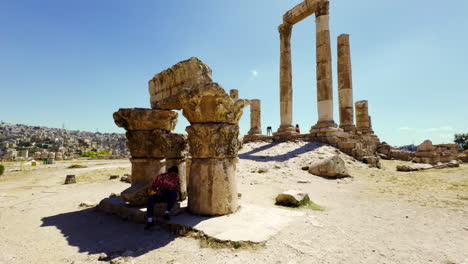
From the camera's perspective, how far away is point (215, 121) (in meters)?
4.46

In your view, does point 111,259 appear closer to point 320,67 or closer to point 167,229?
point 167,229

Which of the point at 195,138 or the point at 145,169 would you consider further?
the point at 145,169

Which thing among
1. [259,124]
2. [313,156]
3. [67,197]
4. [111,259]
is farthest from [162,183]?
[259,124]

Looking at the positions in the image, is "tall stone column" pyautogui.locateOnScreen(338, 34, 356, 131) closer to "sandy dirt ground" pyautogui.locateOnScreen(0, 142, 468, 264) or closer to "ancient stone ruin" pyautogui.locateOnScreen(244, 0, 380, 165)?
"ancient stone ruin" pyautogui.locateOnScreen(244, 0, 380, 165)

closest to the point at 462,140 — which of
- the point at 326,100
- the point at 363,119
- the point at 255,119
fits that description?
the point at 363,119

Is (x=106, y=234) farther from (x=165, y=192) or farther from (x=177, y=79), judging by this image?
(x=177, y=79)

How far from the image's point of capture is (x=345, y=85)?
17.6m

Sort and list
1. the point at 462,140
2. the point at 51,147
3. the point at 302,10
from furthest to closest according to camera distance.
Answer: the point at 51,147 < the point at 462,140 < the point at 302,10

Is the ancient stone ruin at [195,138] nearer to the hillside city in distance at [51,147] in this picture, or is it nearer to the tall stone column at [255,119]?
the hillside city in distance at [51,147]

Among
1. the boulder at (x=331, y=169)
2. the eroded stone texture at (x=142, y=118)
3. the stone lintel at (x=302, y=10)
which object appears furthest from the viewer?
the stone lintel at (x=302, y=10)

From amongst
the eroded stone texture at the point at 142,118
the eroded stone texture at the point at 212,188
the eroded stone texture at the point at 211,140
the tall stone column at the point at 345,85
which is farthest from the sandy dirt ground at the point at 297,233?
the tall stone column at the point at 345,85

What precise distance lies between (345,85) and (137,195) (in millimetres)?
17097

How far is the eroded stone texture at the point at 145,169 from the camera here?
5570 mm

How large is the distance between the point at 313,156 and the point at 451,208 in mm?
7381
